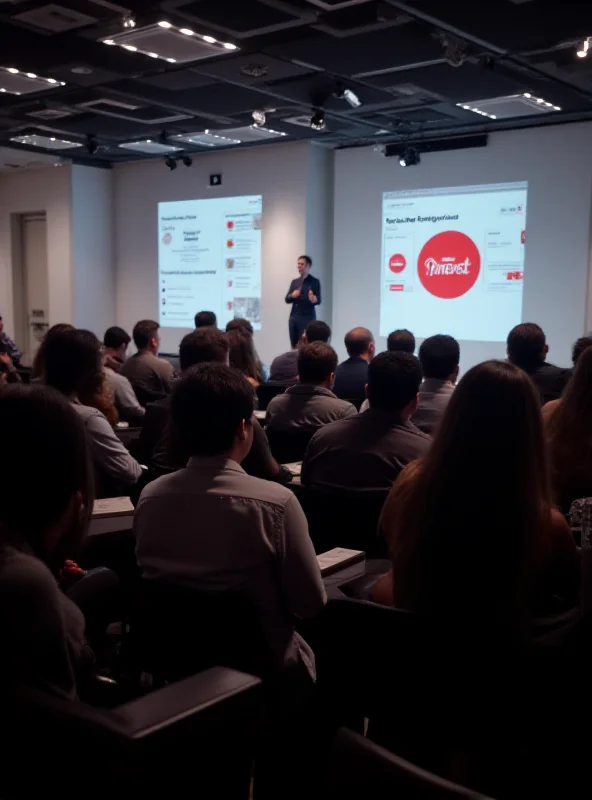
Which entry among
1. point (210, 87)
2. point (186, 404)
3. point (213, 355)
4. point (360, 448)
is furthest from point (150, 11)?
point (186, 404)

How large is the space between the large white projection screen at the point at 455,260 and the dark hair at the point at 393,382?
6035 millimetres

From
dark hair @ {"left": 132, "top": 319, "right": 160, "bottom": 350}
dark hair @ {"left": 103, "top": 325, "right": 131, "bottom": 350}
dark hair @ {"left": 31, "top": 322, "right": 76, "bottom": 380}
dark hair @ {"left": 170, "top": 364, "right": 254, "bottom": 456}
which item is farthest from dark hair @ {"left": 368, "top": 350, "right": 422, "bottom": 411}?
dark hair @ {"left": 103, "top": 325, "right": 131, "bottom": 350}

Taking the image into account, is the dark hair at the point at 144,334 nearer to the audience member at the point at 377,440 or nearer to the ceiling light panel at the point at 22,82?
the ceiling light panel at the point at 22,82

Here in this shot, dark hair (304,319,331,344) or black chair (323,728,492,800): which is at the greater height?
dark hair (304,319,331,344)

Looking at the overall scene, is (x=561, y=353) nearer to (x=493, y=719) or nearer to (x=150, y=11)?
(x=150, y=11)

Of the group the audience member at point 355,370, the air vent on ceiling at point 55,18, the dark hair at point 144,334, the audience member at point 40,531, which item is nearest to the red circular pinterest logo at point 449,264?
the audience member at point 355,370

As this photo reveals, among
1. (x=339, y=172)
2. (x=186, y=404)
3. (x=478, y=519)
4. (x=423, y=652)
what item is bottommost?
(x=423, y=652)

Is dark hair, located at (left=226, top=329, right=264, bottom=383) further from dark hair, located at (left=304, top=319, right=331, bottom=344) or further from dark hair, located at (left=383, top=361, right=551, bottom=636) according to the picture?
dark hair, located at (left=383, top=361, right=551, bottom=636)

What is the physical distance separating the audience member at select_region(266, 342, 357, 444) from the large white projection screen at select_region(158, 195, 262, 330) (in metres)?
6.18

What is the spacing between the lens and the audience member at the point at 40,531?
3.63ft

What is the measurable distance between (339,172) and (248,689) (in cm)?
907

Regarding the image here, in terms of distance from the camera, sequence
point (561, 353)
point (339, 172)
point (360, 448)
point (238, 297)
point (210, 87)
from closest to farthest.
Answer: point (360, 448) → point (210, 87) → point (561, 353) → point (339, 172) → point (238, 297)

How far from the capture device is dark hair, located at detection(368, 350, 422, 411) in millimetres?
2779

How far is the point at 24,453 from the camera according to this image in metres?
1.20
